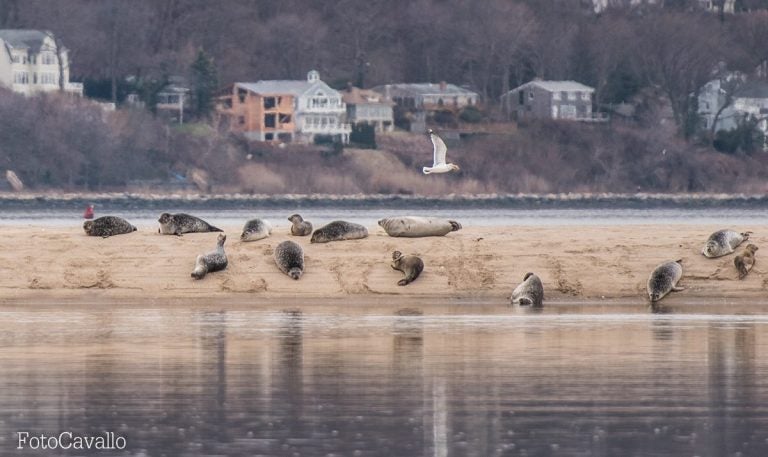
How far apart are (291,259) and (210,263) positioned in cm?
124

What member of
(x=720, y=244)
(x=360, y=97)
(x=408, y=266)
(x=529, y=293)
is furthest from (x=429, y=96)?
(x=529, y=293)

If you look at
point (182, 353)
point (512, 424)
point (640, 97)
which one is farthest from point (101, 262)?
point (640, 97)

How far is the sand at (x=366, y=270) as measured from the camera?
3017 cm

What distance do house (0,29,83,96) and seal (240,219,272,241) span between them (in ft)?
340

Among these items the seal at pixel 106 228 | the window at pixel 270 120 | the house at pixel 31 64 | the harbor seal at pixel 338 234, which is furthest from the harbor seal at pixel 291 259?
the house at pixel 31 64

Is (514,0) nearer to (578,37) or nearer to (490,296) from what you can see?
(578,37)

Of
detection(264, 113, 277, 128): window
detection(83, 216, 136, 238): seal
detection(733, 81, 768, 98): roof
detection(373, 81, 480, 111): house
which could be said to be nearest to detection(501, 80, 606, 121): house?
detection(373, 81, 480, 111): house

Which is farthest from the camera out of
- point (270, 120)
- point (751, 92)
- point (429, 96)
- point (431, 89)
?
point (751, 92)

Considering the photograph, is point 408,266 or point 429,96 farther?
point 429,96

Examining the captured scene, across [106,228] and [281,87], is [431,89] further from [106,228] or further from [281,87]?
[106,228]

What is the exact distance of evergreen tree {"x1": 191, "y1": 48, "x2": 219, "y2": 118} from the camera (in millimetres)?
132250

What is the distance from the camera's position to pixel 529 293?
29391mm

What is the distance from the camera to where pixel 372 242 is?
3167cm

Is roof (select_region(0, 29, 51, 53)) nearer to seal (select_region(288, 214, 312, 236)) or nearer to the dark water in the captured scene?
seal (select_region(288, 214, 312, 236))
